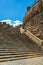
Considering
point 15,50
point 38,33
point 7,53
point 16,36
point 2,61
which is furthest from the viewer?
point 38,33

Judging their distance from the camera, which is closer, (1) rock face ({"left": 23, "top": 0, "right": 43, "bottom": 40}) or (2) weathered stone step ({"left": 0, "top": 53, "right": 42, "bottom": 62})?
(2) weathered stone step ({"left": 0, "top": 53, "right": 42, "bottom": 62})

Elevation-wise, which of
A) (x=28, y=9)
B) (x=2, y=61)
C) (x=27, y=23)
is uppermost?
(x=28, y=9)

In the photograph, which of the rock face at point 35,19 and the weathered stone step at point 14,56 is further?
the rock face at point 35,19

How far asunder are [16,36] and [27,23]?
6113 millimetres

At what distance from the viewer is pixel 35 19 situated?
26.2 metres

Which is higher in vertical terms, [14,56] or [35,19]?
[35,19]

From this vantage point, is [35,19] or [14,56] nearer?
[14,56]

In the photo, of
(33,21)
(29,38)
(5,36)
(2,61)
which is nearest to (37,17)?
(33,21)

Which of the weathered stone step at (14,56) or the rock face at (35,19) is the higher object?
the rock face at (35,19)

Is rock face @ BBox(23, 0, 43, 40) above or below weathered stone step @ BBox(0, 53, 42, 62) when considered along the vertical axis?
above

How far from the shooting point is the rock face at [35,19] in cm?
2466

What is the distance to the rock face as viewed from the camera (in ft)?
80.9

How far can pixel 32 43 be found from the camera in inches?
811

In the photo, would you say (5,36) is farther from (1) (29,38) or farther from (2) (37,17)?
(2) (37,17)
